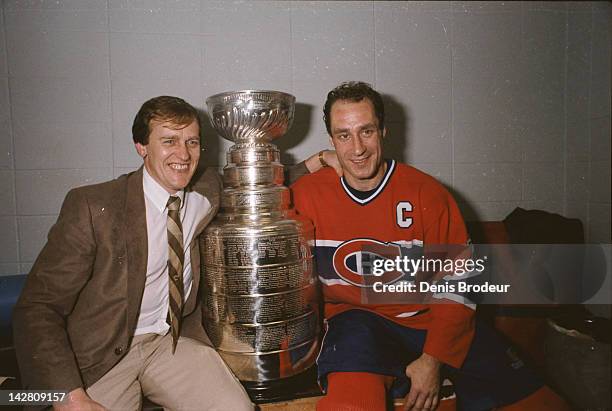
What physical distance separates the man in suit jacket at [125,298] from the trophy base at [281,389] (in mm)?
62

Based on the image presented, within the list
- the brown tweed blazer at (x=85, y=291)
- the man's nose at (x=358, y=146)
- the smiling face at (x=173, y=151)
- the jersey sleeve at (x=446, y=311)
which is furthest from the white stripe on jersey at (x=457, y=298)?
the smiling face at (x=173, y=151)

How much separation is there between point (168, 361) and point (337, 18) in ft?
5.18

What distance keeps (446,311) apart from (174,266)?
874mm

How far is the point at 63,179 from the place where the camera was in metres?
1.63

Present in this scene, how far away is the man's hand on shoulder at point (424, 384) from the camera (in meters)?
1.14

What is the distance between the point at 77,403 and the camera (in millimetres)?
1040

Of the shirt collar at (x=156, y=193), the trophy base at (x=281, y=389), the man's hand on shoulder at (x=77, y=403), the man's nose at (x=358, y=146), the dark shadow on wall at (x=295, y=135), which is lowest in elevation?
→ the trophy base at (x=281, y=389)

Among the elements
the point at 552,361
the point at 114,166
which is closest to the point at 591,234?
the point at 552,361

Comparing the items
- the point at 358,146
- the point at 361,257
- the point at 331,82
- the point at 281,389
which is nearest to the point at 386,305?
the point at 361,257

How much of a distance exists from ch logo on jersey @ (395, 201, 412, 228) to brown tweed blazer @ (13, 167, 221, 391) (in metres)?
0.63

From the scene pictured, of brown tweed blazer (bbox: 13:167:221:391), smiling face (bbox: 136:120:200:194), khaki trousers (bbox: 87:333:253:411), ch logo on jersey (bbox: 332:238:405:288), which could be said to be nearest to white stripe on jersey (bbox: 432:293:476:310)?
ch logo on jersey (bbox: 332:238:405:288)

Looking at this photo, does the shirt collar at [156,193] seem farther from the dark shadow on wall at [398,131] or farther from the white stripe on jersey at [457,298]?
the dark shadow on wall at [398,131]

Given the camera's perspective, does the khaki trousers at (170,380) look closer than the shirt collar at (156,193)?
Yes

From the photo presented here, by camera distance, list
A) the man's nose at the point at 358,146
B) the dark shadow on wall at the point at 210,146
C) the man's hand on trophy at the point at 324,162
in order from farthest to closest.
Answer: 1. the dark shadow on wall at the point at 210,146
2. the man's hand on trophy at the point at 324,162
3. the man's nose at the point at 358,146
